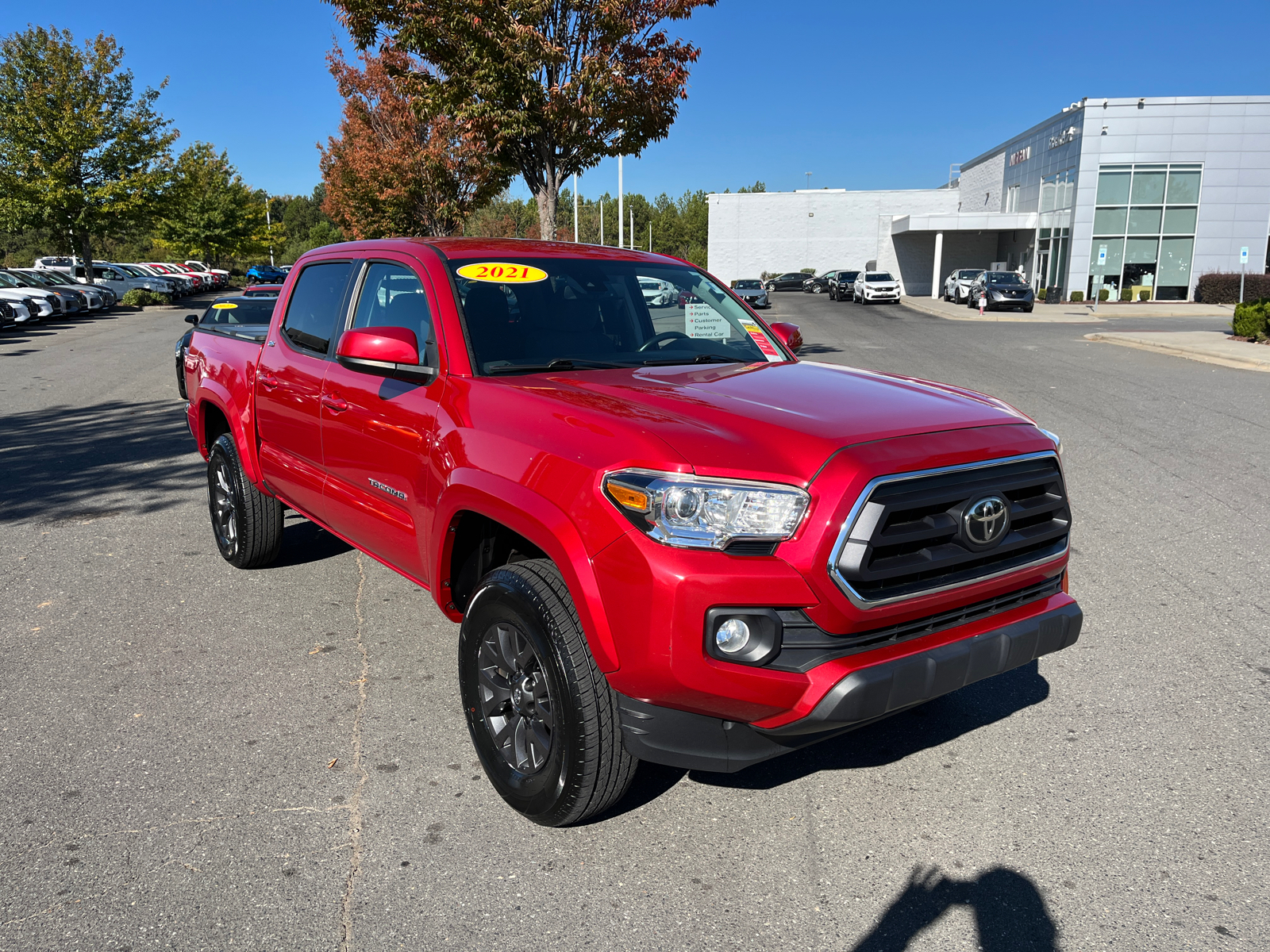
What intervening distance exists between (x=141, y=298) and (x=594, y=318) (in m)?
40.7

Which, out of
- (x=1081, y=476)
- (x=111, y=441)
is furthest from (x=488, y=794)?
(x=111, y=441)

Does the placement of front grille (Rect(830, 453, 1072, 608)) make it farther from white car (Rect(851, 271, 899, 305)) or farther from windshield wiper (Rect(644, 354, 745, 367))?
white car (Rect(851, 271, 899, 305))

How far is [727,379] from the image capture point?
137 inches

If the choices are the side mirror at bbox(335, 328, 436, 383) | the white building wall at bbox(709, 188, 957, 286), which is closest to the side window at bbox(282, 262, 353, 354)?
the side mirror at bbox(335, 328, 436, 383)

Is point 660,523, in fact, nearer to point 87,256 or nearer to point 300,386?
point 300,386

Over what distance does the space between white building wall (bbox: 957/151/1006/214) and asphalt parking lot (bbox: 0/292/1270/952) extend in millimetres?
51246

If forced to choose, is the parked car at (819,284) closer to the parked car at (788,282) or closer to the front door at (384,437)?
the parked car at (788,282)

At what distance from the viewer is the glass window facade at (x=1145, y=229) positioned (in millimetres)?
39938

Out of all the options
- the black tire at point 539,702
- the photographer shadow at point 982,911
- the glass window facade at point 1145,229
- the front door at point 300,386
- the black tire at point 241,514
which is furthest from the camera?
the glass window facade at point 1145,229

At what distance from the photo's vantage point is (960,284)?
1645 inches

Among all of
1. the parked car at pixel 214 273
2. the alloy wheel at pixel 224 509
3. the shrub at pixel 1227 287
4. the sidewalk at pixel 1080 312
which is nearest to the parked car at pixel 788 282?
the sidewalk at pixel 1080 312

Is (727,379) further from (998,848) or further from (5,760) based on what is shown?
(5,760)

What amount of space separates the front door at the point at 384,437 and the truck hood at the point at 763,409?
500mm

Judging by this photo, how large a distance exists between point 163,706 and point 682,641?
258 cm
